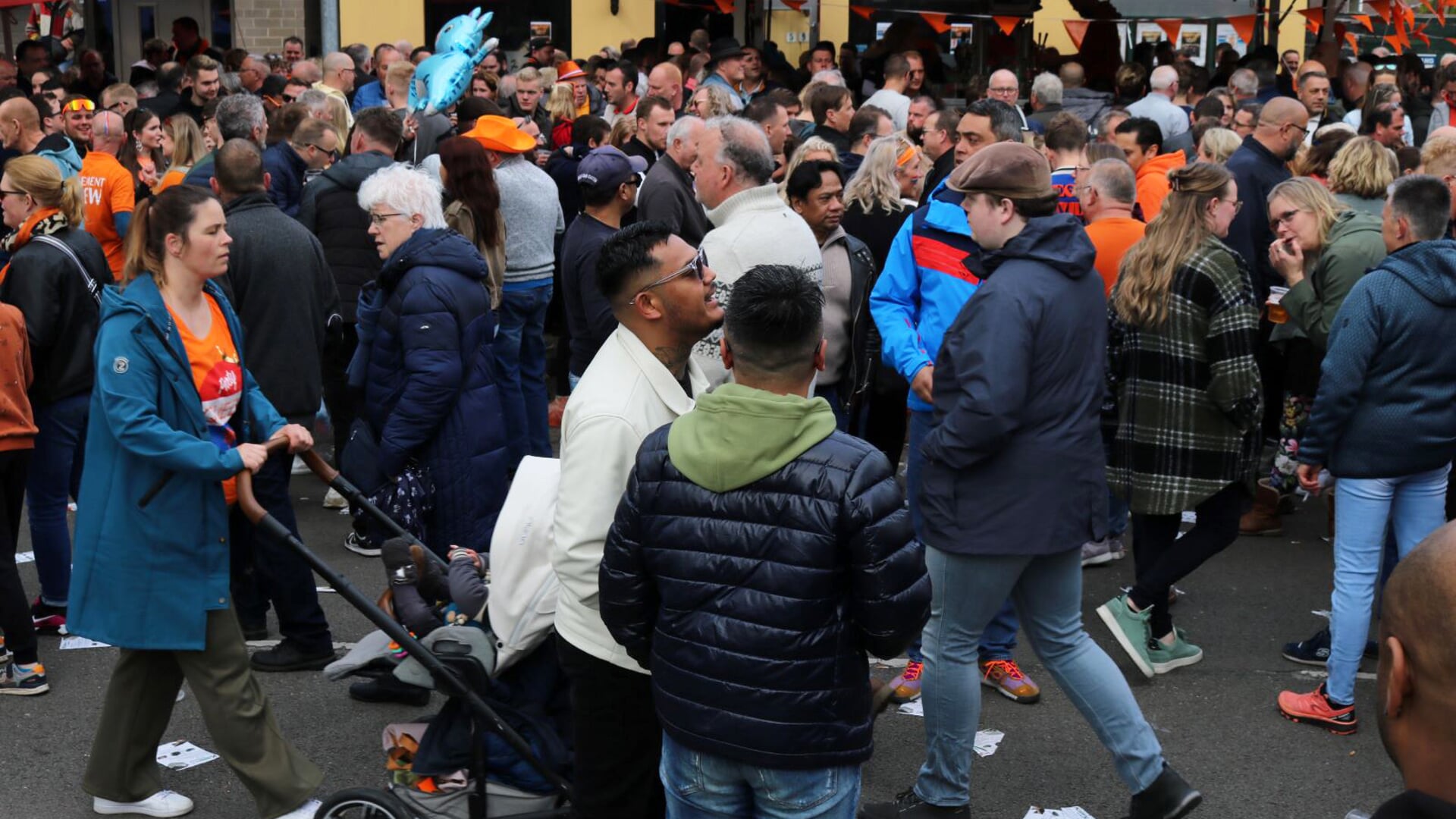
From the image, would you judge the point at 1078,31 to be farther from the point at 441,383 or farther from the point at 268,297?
the point at 441,383

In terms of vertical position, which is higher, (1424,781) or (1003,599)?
(1424,781)

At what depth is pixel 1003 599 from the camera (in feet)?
14.6

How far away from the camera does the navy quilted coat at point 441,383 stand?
5391mm

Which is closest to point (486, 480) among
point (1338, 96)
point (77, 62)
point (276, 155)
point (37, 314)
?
point (37, 314)

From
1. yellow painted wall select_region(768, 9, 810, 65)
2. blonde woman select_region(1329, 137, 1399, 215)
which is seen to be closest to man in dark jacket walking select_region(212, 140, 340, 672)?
blonde woman select_region(1329, 137, 1399, 215)

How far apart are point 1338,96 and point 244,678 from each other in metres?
14.8

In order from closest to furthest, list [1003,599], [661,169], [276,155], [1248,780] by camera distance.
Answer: [1003,599], [1248,780], [661,169], [276,155]

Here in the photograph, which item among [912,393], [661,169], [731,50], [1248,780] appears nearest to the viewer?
[1248,780]

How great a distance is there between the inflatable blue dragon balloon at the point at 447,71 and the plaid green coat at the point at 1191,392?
5.77 meters

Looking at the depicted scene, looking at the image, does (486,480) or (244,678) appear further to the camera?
(486,480)

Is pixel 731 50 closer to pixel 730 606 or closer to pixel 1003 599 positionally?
pixel 1003 599

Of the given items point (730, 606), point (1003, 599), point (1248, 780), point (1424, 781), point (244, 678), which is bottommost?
point (1248, 780)

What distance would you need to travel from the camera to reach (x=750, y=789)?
3.35 m

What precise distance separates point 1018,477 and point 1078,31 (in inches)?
636
